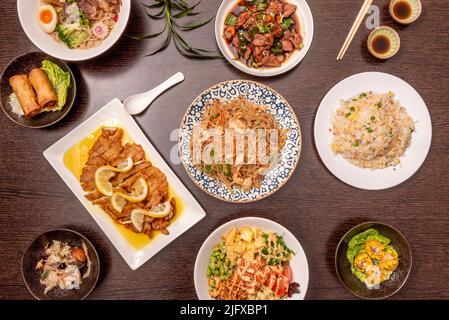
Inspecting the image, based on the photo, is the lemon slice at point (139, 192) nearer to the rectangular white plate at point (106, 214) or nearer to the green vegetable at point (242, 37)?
the rectangular white plate at point (106, 214)

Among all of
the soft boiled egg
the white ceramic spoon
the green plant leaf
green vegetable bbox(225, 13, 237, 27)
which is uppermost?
the soft boiled egg

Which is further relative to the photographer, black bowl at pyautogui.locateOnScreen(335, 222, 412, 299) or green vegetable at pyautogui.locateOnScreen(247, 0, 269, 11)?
green vegetable at pyautogui.locateOnScreen(247, 0, 269, 11)

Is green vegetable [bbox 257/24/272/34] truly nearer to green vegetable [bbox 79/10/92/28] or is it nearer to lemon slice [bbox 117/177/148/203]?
green vegetable [bbox 79/10/92/28]

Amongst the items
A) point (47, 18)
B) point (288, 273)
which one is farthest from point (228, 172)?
point (47, 18)

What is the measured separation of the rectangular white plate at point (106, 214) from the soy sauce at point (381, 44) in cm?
162

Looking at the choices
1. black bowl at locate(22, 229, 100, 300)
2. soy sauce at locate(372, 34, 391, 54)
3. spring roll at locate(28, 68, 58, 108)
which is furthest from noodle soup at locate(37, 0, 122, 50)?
soy sauce at locate(372, 34, 391, 54)

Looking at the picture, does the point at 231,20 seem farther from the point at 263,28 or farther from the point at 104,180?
the point at 104,180

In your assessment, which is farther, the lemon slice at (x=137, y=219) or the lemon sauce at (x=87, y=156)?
the lemon sauce at (x=87, y=156)

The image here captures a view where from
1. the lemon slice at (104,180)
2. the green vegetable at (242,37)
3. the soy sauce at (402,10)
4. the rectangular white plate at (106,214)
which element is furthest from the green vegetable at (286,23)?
the lemon slice at (104,180)

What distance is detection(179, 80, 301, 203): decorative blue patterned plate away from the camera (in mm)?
2930

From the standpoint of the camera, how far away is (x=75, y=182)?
3.04 metres

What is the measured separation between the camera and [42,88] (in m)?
2.94

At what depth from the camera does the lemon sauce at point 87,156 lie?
3010 millimetres

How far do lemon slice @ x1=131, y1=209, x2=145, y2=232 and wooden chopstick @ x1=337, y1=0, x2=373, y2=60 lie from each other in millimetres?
1737
